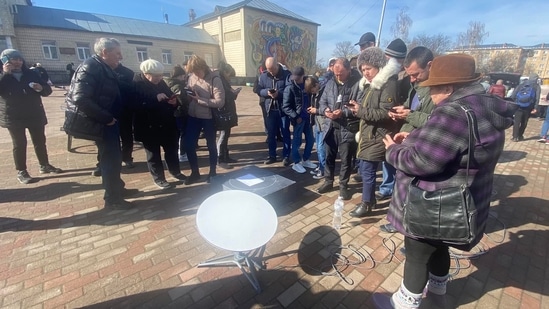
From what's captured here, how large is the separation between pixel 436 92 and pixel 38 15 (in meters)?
33.9

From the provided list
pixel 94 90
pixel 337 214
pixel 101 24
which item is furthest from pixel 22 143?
pixel 101 24

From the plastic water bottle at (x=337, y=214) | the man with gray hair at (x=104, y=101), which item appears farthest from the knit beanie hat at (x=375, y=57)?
the man with gray hair at (x=104, y=101)

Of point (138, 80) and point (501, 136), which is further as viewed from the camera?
point (138, 80)

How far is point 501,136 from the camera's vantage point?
143 centimetres

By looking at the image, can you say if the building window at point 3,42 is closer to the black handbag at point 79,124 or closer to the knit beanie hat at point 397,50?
the black handbag at point 79,124

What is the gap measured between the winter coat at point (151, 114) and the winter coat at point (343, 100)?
7.41ft

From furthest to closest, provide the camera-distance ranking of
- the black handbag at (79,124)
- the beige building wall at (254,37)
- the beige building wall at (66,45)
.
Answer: the beige building wall at (254,37) → the beige building wall at (66,45) → the black handbag at (79,124)

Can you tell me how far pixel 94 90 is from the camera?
2.89m

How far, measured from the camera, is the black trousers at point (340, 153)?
344 cm

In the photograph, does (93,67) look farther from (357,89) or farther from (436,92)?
(436,92)

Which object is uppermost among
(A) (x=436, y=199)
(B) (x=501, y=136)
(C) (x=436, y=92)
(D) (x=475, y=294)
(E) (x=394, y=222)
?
(C) (x=436, y=92)

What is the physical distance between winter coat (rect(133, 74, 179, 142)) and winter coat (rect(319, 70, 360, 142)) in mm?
2259

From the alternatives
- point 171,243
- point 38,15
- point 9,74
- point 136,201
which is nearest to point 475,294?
point 171,243

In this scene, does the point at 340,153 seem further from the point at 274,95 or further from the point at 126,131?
the point at 126,131
